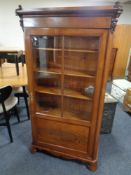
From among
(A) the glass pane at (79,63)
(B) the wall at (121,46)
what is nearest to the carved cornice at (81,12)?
(A) the glass pane at (79,63)

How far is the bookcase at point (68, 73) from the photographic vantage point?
45.5 inches

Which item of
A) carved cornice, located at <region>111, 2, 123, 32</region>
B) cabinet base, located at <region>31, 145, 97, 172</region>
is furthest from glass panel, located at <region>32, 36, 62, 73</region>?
cabinet base, located at <region>31, 145, 97, 172</region>

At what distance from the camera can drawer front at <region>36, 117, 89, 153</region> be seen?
159 centimetres

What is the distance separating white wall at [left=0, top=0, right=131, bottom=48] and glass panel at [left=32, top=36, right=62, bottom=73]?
10.8 feet

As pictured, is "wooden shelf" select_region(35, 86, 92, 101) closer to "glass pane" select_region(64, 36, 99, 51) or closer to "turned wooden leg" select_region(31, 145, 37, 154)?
"glass pane" select_region(64, 36, 99, 51)

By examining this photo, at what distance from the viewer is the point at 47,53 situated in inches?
60.6

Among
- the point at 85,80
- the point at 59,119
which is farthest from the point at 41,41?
the point at 59,119

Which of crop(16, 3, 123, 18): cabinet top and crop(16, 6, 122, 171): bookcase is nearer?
crop(16, 3, 123, 18): cabinet top

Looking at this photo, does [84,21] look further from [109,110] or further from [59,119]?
[109,110]

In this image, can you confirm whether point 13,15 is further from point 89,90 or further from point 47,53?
point 89,90

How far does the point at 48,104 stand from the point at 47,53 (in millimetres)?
619

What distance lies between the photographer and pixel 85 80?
5.10 feet

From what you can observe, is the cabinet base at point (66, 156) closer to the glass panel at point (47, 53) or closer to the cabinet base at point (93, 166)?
the cabinet base at point (93, 166)

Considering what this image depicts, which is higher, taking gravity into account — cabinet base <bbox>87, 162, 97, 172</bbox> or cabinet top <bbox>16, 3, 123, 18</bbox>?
cabinet top <bbox>16, 3, 123, 18</bbox>
